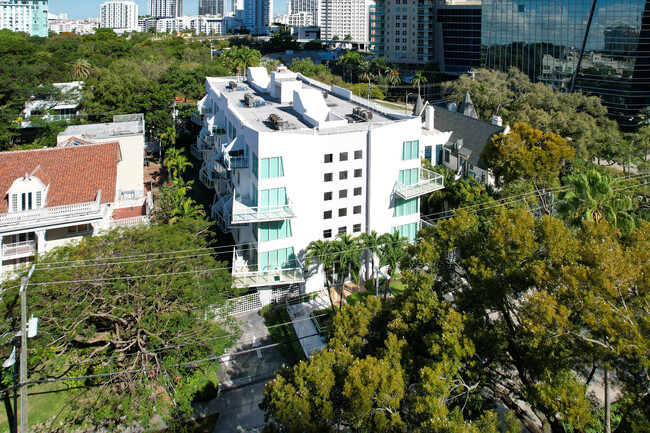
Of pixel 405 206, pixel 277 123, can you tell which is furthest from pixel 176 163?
pixel 405 206

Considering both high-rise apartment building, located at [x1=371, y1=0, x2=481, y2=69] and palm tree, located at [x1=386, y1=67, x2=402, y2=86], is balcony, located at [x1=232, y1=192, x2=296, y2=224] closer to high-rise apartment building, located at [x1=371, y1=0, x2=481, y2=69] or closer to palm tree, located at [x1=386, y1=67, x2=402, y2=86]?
palm tree, located at [x1=386, y1=67, x2=402, y2=86]

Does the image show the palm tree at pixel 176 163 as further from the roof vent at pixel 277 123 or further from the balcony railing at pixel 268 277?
the balcony railing at pixel 268 277

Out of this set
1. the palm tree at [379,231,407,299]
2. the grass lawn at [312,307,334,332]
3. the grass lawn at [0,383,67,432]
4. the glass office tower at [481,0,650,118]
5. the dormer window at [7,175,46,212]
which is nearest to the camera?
the grass lawn at [0,383,67,432]

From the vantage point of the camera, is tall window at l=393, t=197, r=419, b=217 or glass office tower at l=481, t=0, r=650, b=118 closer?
tall window at l=393, t=197, r=419, b=217

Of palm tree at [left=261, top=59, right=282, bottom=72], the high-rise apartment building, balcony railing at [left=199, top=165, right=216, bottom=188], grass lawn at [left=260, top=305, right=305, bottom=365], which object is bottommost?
grass lawn at [left=260, top=305, right=305, bottom=365]

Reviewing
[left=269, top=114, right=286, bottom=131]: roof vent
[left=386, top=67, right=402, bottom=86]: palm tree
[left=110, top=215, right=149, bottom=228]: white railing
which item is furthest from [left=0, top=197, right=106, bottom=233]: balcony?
[left=386, top=67, right=402, bottom=86]: palm tree
